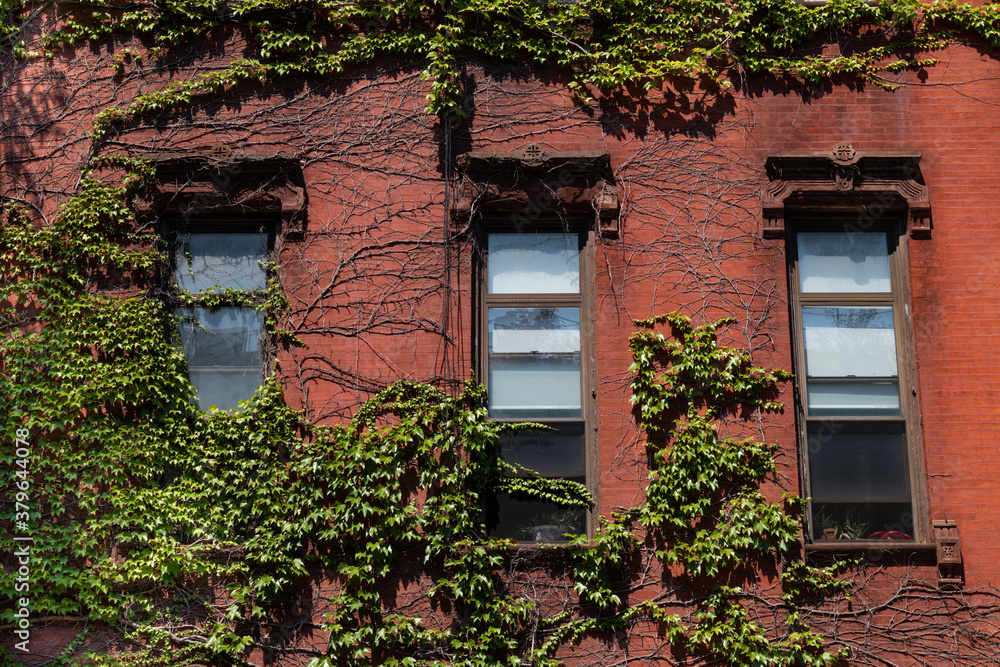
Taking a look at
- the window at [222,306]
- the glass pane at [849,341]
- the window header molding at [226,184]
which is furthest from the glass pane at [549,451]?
the window header molding at [226,184]

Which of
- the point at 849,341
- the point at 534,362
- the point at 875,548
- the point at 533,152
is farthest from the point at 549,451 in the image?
the point at 849,341

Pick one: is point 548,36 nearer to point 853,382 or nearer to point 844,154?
point 844,154

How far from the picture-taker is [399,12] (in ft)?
23.6

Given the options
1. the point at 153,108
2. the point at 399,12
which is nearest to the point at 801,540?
the point at 399,12

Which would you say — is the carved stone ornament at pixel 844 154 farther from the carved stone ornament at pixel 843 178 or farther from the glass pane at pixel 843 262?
the glass pane at pixel 843 262

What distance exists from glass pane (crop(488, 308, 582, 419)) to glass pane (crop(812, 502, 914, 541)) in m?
2.17

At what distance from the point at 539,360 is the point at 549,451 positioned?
78cm

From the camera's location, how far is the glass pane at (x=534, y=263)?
7.17 m

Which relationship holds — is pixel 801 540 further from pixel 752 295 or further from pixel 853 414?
pixel 752 295

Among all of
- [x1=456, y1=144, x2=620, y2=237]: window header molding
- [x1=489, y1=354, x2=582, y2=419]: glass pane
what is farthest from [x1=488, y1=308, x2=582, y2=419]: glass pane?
[x1=456, y1=144, x2=620, y2=237]: window header molding

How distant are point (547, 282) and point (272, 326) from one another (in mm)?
2384

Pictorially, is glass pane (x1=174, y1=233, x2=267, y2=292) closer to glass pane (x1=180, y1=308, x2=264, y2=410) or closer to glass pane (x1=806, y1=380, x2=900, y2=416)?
glass pane (x1=180, y1=308, x2=264, y2=410)

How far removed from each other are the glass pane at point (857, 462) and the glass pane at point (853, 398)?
12 cm

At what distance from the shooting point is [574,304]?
709 centimetres
